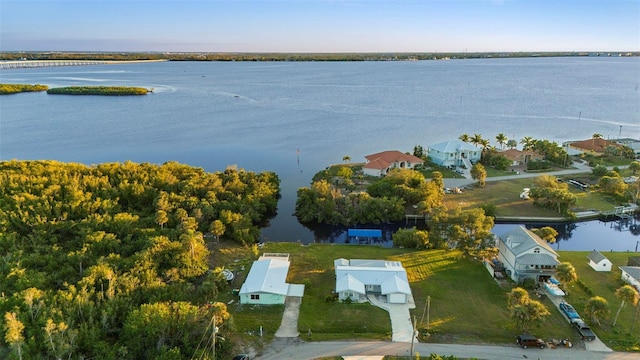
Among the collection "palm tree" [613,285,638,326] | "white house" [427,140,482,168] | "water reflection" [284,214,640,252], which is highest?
"white house" [427,140,482,168]

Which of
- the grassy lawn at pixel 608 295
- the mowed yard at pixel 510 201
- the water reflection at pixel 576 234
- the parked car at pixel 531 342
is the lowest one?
the water reflection at pixel 576 234

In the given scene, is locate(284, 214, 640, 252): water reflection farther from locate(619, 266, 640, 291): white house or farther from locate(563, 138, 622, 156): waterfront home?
locate(563, 138, 622, 156): waterfront home

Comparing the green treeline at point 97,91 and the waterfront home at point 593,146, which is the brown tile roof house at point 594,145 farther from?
the green treeline at point 97,91

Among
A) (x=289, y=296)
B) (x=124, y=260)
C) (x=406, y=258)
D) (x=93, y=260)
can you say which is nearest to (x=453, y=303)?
(x=406, y=258)

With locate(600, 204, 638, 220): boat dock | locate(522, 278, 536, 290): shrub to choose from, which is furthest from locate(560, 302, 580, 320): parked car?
locate(600, 204, 638, 220): boat dock

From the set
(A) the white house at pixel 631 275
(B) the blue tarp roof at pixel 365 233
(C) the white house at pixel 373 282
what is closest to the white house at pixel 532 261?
(A) the white house at pixel 631 275

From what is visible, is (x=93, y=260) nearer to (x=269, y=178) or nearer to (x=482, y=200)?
(x=269, y=178)

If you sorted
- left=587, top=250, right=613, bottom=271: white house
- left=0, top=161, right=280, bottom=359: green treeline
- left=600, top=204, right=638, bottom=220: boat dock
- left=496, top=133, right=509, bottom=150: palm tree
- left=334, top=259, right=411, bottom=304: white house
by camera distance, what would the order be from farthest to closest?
left=496, top=133, right=509, bottom=150: palm tree < left=600, top=204, right=638, bottom=220: boat dock < left=587, top=250, right=613, bottom=271: white house < left=334, top=259, right=411, bottom=304: white house < left=0, top=161, right=280, bottom=359: green treeline
